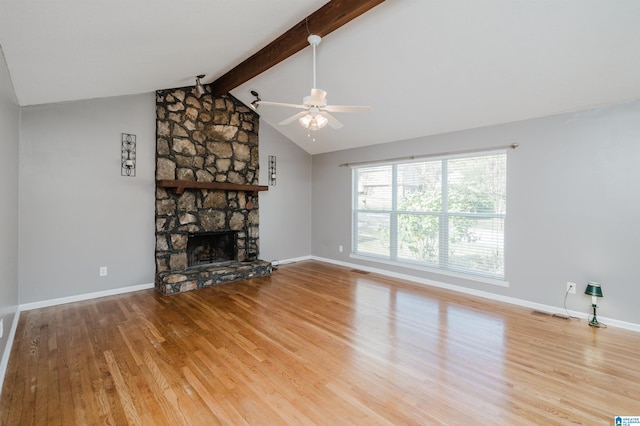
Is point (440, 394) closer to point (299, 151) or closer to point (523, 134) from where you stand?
point (523, 134)

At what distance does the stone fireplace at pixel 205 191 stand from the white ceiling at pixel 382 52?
695 mm

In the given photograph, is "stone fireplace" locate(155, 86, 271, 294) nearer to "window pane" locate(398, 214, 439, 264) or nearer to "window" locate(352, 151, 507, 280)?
"window" locate(352, 151, 507, 280)

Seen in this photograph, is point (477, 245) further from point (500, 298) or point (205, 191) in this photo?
point (205, 191)

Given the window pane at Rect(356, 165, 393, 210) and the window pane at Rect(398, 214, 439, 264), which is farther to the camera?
the window pane at Rect(356, 165, 393, 210)

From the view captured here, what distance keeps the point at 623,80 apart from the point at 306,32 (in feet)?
10.5

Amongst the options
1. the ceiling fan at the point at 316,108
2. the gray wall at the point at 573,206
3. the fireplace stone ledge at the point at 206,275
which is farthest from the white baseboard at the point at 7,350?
the gray wall at the point at 573,206

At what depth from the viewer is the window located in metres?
4.15

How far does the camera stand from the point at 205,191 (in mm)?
5070

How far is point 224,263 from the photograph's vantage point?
5.30 metres

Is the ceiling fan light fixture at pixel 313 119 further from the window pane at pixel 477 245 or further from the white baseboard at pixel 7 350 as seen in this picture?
the white baseboard at pixel 7 350

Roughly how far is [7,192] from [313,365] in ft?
10.4

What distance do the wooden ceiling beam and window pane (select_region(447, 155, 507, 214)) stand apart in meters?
2.66

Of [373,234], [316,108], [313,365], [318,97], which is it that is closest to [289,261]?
[373,234]

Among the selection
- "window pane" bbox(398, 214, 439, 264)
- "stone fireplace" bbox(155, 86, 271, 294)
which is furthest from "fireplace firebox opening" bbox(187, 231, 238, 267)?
"window pane" bbox(398, 214, 439, 264)
